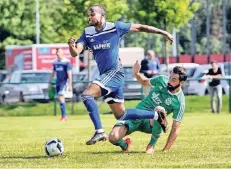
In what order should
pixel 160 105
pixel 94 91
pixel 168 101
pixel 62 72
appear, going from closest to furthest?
pixel 94 91 < pixel 168 101 < pixel 160 105 < pixel 62 72

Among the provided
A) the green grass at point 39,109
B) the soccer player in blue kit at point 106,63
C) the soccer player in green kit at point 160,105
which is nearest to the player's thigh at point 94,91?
the soccer player in blue kit at point 106,63

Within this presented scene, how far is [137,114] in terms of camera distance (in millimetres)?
12211

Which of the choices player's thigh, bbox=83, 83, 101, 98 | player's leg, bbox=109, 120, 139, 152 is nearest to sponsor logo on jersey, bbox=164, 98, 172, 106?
player's leg, bbox=109, 120, 139, 152

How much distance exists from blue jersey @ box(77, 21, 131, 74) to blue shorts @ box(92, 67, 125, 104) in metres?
0.09

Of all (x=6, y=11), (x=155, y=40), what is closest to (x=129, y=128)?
(x=6, y=11)

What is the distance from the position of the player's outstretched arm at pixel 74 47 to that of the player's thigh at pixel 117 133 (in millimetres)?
1338

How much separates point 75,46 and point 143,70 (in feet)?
51.7

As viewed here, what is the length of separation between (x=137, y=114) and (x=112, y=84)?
1.84ft

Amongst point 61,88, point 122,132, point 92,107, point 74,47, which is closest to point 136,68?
point 92,107

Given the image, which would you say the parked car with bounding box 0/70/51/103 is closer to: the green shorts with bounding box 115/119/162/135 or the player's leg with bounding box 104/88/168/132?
the green shorts with bounding box 115/119/162/135

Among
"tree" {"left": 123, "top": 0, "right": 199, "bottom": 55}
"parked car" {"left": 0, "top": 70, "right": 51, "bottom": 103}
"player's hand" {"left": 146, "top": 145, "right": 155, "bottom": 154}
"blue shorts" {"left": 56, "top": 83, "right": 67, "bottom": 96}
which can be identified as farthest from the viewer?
"tree" {"left": 123, "top": 0, "right": 199, "bottom": 55}

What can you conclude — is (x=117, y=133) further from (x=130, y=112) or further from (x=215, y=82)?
(x=215, y=82)

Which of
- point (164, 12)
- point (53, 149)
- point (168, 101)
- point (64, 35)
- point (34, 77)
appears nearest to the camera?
point (53, 149)

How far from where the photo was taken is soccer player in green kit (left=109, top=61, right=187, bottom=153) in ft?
40.5
